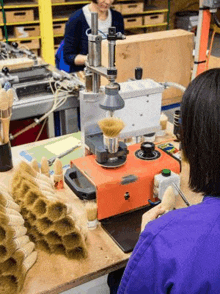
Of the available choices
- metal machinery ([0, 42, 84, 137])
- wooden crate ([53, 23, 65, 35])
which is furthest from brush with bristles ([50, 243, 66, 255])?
wooden crate ([53, 23, 65, 35])

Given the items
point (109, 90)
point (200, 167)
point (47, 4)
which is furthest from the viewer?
point (47, 4)

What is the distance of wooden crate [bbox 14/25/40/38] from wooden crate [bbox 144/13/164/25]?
1.51m

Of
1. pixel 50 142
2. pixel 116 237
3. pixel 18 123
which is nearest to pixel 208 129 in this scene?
pixel 116 237

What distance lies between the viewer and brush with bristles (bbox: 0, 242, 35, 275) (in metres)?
1.02

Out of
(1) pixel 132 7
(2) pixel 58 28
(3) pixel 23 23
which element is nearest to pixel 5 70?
(3) pixel 23 23

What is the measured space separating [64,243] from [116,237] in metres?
0.19

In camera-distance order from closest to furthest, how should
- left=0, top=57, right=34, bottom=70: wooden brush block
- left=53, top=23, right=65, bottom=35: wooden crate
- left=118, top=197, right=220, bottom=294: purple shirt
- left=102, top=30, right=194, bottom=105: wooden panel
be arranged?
left=118, top=197, right=220, bottom=294: purple shirt, left=102, top=30, right=194, bottom=105: wooden panel, left=0, top=57, right=34, bottom=70: wooden brush block, left=53, top=23, right=65, bottom=35: wooden crate

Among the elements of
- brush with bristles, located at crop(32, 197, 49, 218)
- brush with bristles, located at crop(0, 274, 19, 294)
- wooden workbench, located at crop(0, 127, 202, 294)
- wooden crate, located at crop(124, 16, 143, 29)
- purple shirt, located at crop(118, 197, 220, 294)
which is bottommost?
wooden workbench, located at crop(0, 127, 202, 294)

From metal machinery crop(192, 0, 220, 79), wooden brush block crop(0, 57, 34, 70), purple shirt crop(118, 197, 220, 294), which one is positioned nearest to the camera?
purple shirt crop(118, 197, 220, 294)

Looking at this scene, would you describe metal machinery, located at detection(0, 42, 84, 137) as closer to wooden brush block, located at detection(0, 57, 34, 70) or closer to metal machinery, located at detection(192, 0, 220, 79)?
wooden brush block, located at detection(0, 57, 34, 70)

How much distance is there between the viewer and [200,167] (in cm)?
87

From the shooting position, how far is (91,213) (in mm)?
1243

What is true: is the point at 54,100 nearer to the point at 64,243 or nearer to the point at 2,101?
the point at 2,101

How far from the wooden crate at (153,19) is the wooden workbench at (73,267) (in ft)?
14.3
